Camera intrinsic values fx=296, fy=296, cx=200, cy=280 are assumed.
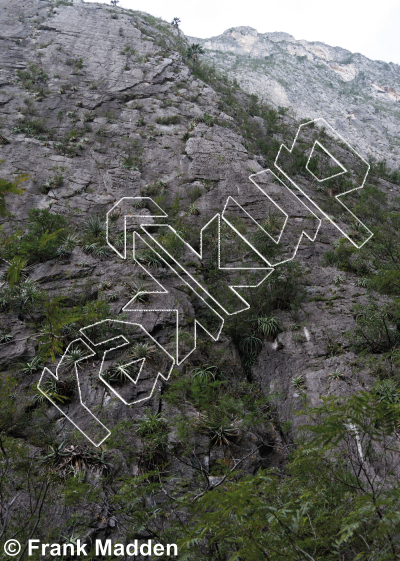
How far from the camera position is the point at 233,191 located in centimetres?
1363

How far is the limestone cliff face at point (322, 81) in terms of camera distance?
116 feet

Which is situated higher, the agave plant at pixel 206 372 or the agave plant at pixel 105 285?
the agave plant at pixel 206 372

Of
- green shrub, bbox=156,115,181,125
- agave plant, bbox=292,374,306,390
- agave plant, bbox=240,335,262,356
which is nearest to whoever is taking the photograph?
agave plant, bbox=292,374,306,390

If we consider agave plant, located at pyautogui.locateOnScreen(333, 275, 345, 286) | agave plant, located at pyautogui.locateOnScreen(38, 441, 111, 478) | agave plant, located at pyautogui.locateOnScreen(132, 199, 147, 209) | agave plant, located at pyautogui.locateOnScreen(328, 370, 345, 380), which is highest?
agave plant, located at pyautogui.locateOnScreen(333, 275, 345, 286)

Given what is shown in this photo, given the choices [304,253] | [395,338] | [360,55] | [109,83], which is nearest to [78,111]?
[109,83]

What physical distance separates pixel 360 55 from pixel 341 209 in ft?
220

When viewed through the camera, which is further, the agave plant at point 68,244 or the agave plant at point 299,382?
the agave plant at point 68,244

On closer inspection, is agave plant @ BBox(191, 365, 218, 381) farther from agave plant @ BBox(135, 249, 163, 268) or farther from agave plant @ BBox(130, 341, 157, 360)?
agave plant @ BBox(135, 249, 163, 268)

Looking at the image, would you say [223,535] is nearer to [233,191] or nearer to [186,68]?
[233,191]

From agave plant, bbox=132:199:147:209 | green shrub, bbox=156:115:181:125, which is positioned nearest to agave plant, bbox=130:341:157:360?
agave plant, bbox=132:199:147:209

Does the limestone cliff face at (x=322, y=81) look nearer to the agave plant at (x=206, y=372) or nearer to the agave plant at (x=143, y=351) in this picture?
the agave plant at (x=206, y=372)

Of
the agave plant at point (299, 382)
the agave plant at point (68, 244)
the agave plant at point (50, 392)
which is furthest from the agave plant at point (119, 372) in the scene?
the agave plant at point (68, 244)

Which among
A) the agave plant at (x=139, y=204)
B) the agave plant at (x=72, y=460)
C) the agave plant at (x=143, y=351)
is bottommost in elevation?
the agave plant at (x=72, y=460)

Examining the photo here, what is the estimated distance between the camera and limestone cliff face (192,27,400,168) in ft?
116
